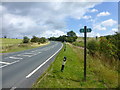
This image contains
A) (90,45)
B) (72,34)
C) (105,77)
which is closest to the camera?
(105,77)

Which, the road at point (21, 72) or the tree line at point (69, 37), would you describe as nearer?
the road at point (21, 72)

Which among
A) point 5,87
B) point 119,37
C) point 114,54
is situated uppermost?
point 119,37

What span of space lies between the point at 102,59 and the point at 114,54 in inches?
46.7

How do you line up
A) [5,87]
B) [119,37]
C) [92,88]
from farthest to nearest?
[119,37] < [5,87] < [92,88]

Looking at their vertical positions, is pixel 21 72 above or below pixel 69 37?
below

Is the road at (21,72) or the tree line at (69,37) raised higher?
the tree line at (69,37)

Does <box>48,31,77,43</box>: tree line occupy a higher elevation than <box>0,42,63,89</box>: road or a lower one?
higher

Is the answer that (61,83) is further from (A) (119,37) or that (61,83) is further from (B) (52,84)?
(A) (119,37)

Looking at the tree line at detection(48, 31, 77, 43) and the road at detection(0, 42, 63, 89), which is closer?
the road at detection(0, 42, 63, 89)

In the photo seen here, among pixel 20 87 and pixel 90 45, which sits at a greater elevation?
pixel 90 45

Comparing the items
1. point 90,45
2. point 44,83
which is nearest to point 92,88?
point 44,83

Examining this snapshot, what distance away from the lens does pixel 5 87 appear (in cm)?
545

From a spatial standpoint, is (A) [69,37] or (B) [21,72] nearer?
(B) [21,72]

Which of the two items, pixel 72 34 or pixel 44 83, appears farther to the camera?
pixel 72 34
